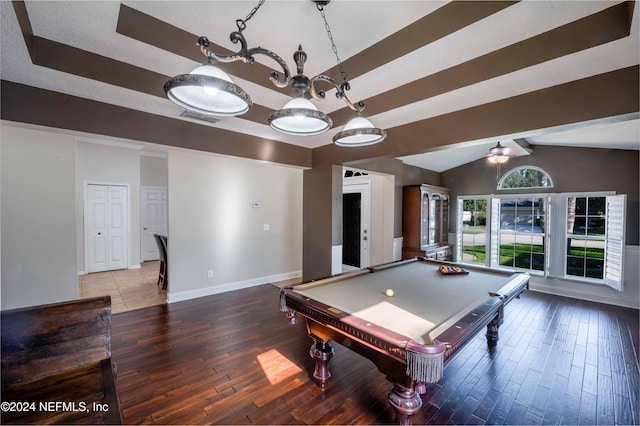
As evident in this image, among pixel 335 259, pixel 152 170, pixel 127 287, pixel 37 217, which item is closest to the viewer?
pixel 37 217

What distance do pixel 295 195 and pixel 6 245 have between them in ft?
13.5

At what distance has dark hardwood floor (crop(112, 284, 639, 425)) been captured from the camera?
6.38ft

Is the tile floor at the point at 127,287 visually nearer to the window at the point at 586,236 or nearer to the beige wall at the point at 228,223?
the beige wall at the point at 228,223

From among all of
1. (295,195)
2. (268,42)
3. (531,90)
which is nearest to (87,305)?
(268,42)

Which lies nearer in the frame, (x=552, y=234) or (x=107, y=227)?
(x=552, y=234)

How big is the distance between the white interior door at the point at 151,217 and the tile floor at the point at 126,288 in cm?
99

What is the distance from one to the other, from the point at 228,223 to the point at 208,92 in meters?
3.58

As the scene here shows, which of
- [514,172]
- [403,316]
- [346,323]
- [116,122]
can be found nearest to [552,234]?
[514,172]

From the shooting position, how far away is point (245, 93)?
1376 mm

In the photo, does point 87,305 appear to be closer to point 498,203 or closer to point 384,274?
point 384,274

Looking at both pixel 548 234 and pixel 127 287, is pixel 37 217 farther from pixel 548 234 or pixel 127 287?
pixel 548 234

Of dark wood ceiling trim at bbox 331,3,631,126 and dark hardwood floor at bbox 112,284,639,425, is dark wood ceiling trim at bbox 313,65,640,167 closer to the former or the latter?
dark wood ceiling trim at bbox 331,3,631,126

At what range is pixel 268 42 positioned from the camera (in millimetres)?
1985

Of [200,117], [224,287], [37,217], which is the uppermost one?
[200,117]
